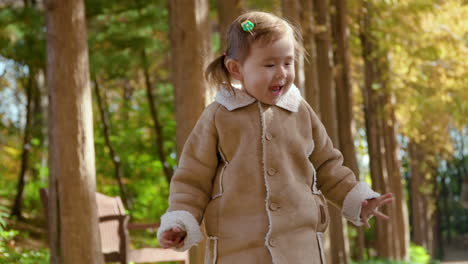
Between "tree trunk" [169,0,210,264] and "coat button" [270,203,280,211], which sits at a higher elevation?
"tree trunk" [169,0,210,264]

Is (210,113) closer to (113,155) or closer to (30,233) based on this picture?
(30,233)

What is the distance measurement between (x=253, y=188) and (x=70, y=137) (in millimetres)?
3329

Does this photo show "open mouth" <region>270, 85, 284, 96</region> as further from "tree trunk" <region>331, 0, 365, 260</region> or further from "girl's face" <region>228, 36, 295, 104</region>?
"tree trunk" <region>331, 0, 365, 260</region>

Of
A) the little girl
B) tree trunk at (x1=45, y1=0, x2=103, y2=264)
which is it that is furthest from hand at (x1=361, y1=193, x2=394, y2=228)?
tree trunk at (x1=45, y1=0, x2=103, y2=264)

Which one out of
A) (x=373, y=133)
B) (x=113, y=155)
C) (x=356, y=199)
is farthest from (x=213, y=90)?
(x=373, y=133)

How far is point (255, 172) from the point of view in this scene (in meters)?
3.38

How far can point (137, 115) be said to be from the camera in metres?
18.7

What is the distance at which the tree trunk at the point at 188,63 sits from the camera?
7.32m

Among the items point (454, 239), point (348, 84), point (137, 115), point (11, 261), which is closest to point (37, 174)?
point (137, 115)

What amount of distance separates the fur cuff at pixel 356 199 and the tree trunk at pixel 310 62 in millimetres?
6774

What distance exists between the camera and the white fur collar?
3.46 m

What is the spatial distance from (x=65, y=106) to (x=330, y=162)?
3.28 m

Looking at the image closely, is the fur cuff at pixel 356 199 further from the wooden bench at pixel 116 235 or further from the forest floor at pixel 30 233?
the forest floor at pixel 30 233

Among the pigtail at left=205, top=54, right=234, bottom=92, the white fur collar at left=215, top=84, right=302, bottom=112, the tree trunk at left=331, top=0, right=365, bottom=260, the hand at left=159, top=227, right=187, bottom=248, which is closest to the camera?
the hand at left=159, top=227, right=187, bottom=248
